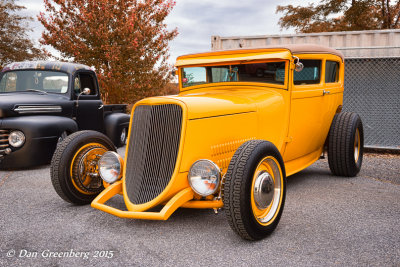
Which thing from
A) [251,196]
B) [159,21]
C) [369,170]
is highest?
[159,21]

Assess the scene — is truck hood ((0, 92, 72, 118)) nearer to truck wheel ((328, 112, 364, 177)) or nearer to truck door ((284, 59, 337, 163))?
truck door ((284, 59, 337, 163))

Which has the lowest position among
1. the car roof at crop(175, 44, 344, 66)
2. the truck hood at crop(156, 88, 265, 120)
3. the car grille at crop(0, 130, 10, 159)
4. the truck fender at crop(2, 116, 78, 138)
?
the car grille at crop(0, 130, 10, 159)

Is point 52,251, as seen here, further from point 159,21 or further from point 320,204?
point 159,21

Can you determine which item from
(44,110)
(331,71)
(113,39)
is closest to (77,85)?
(44,110)

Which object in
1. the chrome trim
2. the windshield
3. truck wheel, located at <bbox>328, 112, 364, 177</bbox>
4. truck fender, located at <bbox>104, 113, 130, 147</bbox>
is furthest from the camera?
truck fender, located at <bbox>104, 113, 130, 147</bbox>

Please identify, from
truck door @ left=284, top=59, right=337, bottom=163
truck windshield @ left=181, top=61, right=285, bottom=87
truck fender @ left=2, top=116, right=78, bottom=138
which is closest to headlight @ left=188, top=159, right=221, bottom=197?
truck door @ left=284, top=59, right=337, bottom=163

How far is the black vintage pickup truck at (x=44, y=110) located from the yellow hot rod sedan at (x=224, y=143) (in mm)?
2169

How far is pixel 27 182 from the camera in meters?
4.56

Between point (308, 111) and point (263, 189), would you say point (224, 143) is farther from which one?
point (308, 111)

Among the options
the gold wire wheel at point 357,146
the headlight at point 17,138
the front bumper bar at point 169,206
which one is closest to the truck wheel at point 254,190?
the front bumper bar at point 169,206

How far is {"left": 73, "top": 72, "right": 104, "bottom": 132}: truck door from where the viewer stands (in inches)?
243

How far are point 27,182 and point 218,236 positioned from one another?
3097 millimetres

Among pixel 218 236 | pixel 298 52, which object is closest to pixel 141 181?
pixel 218 236

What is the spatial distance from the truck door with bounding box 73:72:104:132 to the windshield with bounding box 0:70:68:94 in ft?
0.78
